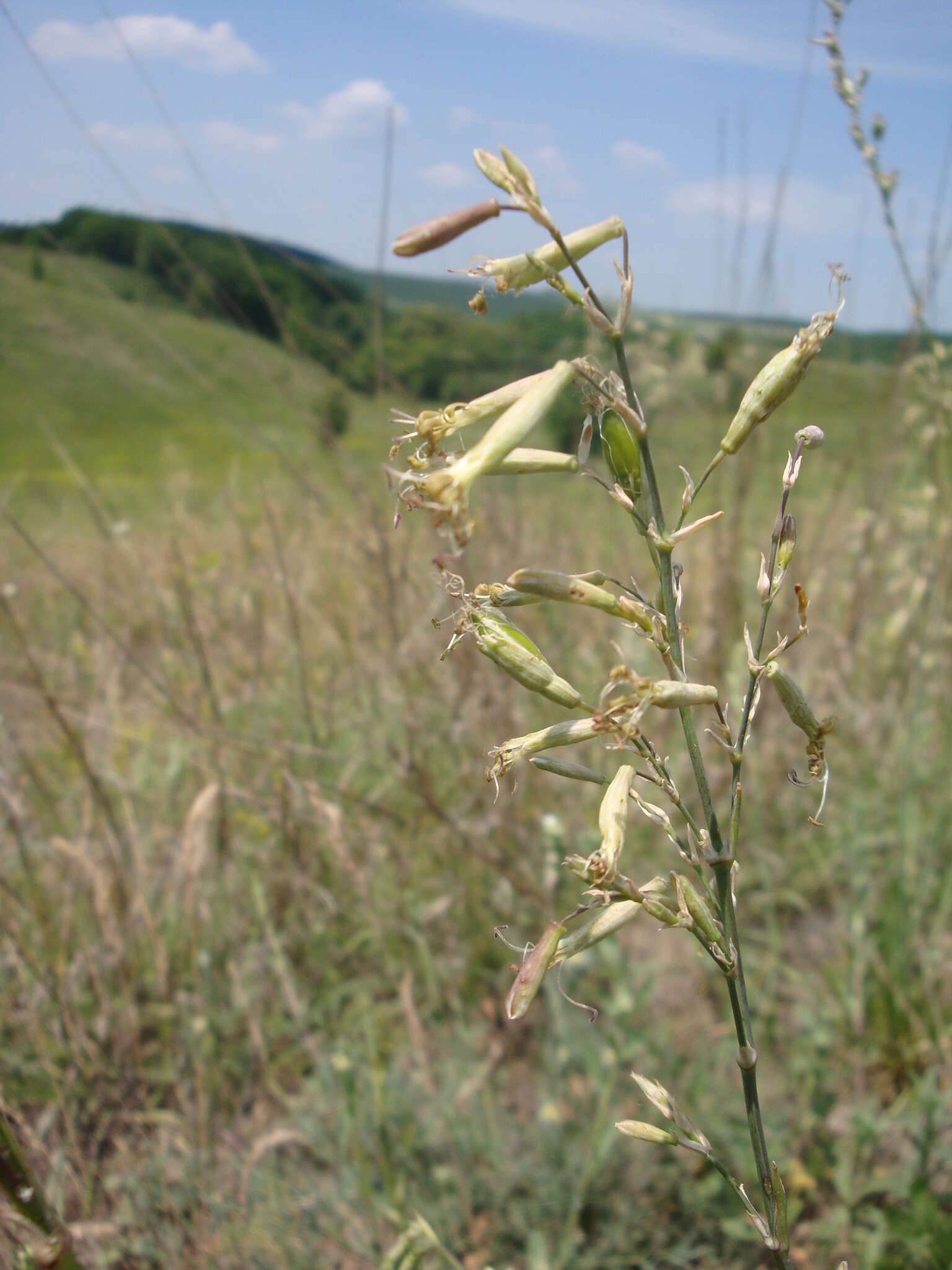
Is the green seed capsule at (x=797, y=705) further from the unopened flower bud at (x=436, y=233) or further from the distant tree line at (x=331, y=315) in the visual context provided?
the distant tree line at (x=331, y=315)

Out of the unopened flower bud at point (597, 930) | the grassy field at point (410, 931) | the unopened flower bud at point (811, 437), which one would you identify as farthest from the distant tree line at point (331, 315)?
the unopened flower bud at point (597, 930)

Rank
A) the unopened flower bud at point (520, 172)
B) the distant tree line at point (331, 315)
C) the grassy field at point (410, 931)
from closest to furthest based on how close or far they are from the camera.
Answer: the unopened flower bud at point (520, 172) → the grassy field at point (410, 931) → the distant tree line at point (331, 315)

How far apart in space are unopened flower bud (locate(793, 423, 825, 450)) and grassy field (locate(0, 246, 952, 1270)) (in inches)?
20.1

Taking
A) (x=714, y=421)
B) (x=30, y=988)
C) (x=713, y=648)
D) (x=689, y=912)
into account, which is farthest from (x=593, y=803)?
(x=714, y=421)

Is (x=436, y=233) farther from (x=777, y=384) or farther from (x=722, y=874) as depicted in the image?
(x=722, y=874)

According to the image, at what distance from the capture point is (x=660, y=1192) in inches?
87.2

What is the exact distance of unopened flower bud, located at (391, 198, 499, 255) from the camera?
956 mm

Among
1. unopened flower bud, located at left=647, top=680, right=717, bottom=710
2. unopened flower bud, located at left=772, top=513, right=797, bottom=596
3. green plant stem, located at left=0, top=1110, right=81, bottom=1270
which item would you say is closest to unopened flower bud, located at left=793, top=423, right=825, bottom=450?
unopened flower bud, located at left=772, top=513, right=797, bottom=596

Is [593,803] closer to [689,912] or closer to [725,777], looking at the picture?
[725,777]

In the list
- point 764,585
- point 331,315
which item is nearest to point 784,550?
point 764,585

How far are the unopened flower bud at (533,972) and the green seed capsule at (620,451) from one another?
0.51 meters

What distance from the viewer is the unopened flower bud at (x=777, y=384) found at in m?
1.04

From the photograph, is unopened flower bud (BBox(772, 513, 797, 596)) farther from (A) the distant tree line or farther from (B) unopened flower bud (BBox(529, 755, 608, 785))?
(A) the distant tree line

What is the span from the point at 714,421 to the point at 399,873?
13.3ft
